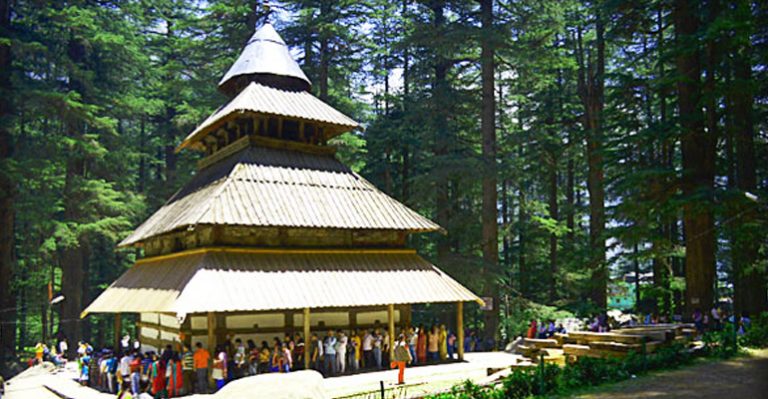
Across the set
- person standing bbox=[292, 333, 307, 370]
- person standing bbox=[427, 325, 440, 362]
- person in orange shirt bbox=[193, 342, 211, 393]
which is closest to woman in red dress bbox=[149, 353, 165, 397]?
person in orange shirt bbox=[193, 342, 211, 393]

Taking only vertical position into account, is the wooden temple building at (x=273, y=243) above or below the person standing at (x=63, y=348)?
above

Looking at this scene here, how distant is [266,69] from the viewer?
26312 mm

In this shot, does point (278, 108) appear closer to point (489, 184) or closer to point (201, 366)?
point (201, 366)

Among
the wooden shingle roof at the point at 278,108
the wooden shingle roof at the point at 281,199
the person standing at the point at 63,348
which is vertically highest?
the wooden shingle roof at the point at 278,108

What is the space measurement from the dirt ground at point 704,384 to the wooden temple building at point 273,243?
8416 mm

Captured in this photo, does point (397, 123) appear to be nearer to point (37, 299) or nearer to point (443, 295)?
point (443, 295)

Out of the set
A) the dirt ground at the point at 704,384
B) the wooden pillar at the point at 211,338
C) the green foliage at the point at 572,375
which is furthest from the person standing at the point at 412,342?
the dirt ground at the point at 704,384

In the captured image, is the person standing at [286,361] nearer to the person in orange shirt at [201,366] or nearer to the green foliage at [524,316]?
the person in orange shirt at [201,366]

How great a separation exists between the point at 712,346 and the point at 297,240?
1333 cm

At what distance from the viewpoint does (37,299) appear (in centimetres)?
4016

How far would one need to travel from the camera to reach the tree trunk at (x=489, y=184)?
29.8 meters

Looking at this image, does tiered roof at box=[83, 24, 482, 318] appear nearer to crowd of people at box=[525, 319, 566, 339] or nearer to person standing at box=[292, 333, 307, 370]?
person standing at box=[292, 333, 307, 370]

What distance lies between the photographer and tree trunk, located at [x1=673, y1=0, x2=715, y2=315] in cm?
2222

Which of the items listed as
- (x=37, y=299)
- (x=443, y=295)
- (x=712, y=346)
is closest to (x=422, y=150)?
(x=443, y=295)
